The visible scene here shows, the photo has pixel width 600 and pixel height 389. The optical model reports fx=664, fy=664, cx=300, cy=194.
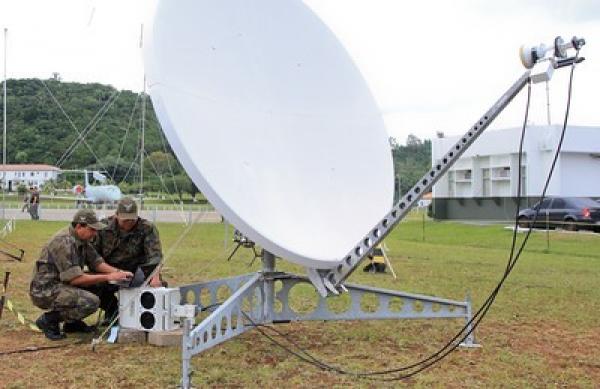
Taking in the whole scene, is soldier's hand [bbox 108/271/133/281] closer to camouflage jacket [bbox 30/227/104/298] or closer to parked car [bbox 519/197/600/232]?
camouflage jacket [bbox 30/227/104/298]

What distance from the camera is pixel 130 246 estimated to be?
22.0 ft

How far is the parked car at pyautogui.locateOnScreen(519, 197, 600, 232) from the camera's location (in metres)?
25.3

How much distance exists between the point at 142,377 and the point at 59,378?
1.98ft

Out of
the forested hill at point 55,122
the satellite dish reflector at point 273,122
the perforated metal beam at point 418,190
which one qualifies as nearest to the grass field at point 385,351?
the perforated metal beam at point 418,190

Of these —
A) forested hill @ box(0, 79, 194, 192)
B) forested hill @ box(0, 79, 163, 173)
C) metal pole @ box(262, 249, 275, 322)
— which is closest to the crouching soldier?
metal pole @ box(262, 249, 275, 322)

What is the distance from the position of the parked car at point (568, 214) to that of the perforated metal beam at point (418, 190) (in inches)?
822

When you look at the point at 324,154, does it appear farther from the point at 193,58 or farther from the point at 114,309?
the point at 114,309

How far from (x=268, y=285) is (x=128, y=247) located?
155 centimetres

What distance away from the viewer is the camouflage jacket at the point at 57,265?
236 inches

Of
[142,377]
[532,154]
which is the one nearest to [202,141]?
[142,377]

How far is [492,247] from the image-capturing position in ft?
65.1

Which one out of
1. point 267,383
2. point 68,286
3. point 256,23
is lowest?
point 267,383

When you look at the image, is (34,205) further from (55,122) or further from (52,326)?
(52,326)

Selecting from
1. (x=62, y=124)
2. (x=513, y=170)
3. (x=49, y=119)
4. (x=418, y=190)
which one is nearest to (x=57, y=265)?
(x=418, y=190)
